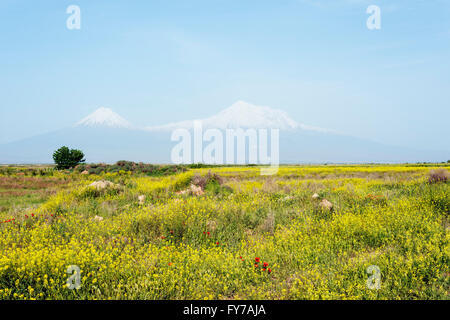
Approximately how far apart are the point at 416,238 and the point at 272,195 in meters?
6.87

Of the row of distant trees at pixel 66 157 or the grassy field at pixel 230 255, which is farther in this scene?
the row of distant trees at pixel 66 157

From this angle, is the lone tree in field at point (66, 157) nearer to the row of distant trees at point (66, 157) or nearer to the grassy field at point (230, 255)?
the row of distant trees at point (66, 157)

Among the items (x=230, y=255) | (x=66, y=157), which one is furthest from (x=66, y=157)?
(x=230, y=255)

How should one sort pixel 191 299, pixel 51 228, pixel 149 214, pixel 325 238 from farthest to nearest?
1. pixel 149 214
2. pixel 51 228
3. pixel 325 238
4. pixel 191 299

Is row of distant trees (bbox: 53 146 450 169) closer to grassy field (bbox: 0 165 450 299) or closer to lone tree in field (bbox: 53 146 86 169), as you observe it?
lone tree in field (bbox: 53 146 86 169)

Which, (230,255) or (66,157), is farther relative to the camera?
(66,157)

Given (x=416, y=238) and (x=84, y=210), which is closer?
(x=416, y=238)

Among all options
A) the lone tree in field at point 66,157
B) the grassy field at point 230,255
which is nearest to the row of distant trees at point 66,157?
the lone tree in field at point 66,157

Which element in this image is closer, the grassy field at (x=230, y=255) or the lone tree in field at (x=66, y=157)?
the grassy field at (x=230, y=255)

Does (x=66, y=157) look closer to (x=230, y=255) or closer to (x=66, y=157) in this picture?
(x=66, y=157)

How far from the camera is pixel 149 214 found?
745cm
